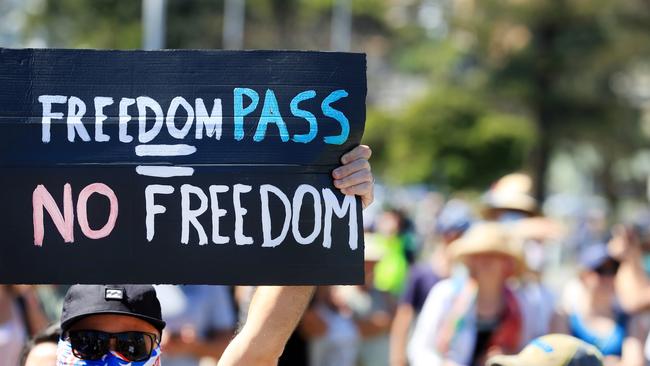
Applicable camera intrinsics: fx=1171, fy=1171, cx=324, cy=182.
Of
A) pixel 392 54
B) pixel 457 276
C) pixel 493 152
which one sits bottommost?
pixel 457 276

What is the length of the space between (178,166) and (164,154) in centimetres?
5

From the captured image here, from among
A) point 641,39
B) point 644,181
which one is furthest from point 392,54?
point 641,39

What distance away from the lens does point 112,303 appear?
10.6 feet

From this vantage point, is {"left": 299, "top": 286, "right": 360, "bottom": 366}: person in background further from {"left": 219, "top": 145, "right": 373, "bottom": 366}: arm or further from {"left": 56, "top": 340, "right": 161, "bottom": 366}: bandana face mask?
{"left": 56, "top": 340, "right": 161, "bottom": 366}: bandana face mask

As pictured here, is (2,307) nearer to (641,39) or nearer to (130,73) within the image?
(130,73)

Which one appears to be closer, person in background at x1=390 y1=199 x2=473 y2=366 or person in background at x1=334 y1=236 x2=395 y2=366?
person in background at x1=390 y1=199 x2=473 y2=366

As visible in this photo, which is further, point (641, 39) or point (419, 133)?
point (419, 133)

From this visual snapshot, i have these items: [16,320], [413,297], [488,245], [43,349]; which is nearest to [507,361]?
[43,349]

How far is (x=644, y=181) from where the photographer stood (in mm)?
52656

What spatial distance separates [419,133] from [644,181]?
53.4ft

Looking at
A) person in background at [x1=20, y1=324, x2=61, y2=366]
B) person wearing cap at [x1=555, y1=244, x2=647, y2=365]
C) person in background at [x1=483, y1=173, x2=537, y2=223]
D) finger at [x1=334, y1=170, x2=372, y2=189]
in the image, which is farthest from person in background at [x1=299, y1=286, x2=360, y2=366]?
finger at [x1=334, y1=170, x2=372, y2=189]

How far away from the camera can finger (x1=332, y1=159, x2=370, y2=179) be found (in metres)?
3.13

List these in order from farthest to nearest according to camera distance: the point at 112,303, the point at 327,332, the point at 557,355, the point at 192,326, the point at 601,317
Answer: the point at 327,332
the point at 601,317
the point at 192,326
the point at 557,355
the point at 112,303

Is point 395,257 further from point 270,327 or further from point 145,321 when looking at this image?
point 145,321
